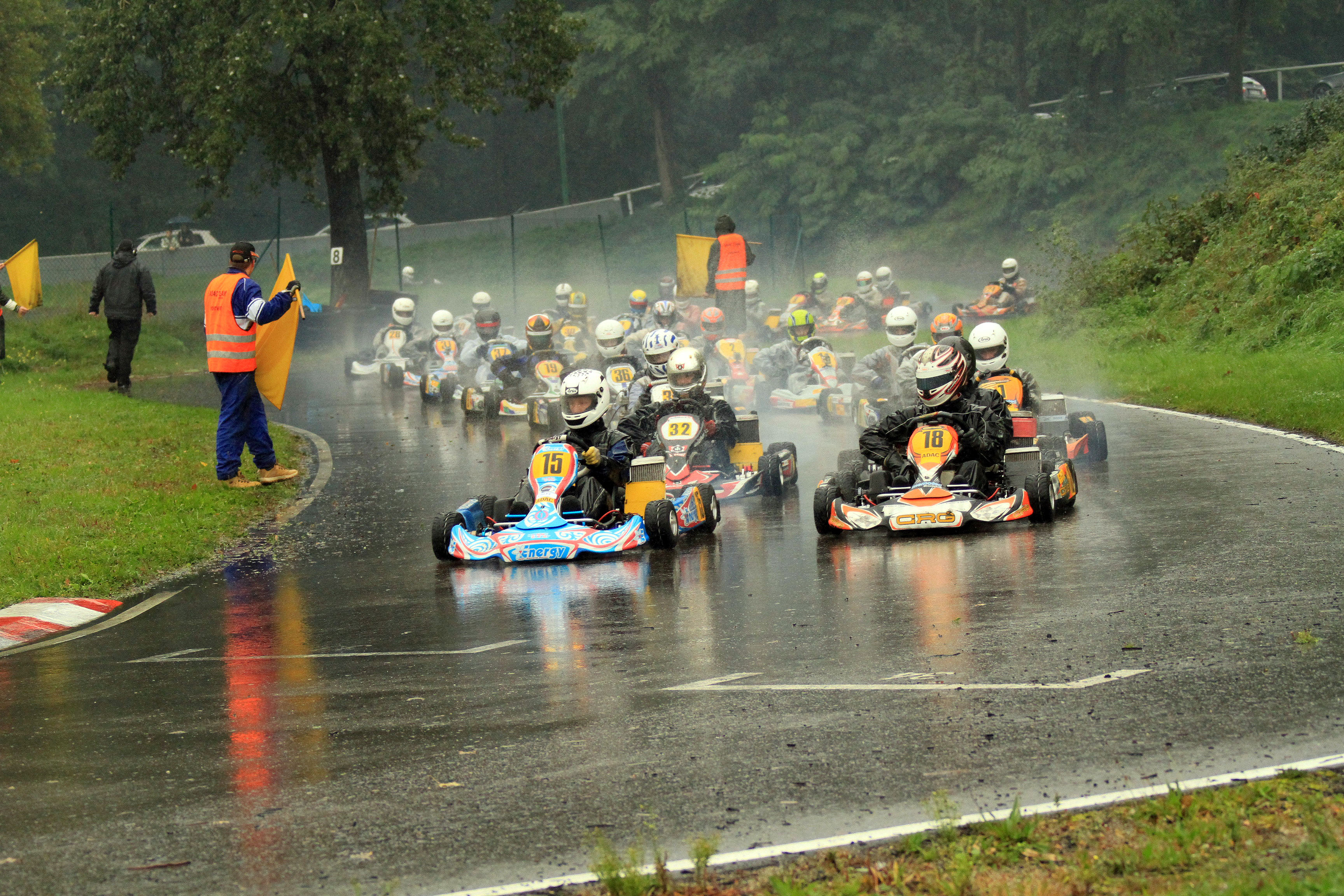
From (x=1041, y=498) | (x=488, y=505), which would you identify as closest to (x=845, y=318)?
(x=488, y=505)

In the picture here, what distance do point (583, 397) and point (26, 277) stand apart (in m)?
11.4

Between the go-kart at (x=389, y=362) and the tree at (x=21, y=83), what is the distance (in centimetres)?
1185

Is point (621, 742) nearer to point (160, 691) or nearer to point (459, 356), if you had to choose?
point (160, 691)

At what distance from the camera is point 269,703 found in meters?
6.66

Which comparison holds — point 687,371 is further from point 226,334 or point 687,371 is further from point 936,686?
point 936,686

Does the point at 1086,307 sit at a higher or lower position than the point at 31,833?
higher

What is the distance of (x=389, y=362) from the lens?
1040 inches

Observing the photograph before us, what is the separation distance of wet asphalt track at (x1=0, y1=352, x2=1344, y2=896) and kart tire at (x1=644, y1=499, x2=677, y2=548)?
0.27 meters

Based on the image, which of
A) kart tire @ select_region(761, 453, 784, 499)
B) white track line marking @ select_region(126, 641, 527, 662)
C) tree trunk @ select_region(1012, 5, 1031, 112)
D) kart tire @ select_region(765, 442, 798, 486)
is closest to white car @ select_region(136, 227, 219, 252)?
tree trunk @ select_region(1012, 5, 1031, 112)

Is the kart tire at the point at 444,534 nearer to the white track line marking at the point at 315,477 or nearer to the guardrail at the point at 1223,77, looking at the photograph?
the white track line marking at the point at 315,477

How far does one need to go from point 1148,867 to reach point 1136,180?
132 feet

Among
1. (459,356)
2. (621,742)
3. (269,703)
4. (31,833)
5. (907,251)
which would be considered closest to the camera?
(31,833)

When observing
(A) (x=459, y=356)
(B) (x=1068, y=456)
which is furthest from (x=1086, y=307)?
(B) (x=1068, y=456)

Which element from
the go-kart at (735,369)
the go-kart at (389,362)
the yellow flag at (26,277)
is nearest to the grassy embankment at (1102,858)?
the go-kart at (735,369)
